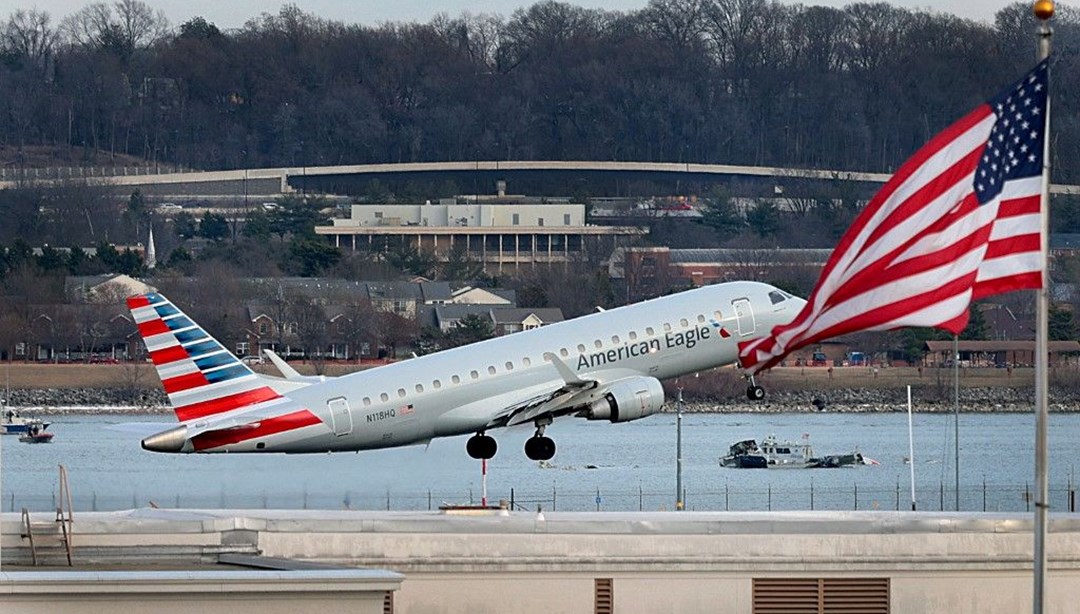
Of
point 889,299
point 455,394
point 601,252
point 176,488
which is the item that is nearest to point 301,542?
point 889,299

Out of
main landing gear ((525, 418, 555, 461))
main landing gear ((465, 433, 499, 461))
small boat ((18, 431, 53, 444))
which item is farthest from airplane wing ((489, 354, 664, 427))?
small boat ((18, 431, 53, 444))

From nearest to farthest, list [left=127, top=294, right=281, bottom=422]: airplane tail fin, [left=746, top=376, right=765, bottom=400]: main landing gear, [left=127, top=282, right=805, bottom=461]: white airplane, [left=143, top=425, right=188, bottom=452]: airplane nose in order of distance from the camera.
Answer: [left=143, top=425, right=188, bottom=452]: airplane nose → [left=127, top=282, right=805, bottom=461]: white airplane → [left=127, top=294, right=281, bottom=422]: airplane tail fin → [left=746, top=376, right=765, bottom=400]: main landing gear

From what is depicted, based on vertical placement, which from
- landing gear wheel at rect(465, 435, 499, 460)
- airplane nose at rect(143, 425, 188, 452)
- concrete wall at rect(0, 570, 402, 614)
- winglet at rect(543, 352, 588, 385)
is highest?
concrete wall at rect(0, 570, 402, 614)

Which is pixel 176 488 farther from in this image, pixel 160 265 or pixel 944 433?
pixel 160 265

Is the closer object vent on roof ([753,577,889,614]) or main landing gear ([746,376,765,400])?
vent on roof ([753,577,889,614])

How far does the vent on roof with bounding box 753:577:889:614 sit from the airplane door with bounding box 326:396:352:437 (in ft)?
72.2

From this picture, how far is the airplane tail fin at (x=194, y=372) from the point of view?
62.9m

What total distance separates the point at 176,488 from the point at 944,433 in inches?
2276

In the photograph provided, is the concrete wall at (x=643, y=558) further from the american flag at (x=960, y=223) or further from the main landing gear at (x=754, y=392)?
the main landing gear at (x=754, y=392)

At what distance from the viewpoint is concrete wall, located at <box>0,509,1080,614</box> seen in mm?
40750

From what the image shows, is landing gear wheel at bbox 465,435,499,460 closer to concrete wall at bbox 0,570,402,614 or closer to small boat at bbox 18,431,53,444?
concrete wall at bbox 0,570,402,614

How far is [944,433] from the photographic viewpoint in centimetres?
13062

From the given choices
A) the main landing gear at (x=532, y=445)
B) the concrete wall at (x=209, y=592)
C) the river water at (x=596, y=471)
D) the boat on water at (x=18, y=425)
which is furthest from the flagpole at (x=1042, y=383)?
the boat on water at (x=18, y=425)

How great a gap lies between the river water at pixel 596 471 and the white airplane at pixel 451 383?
7.49ft
